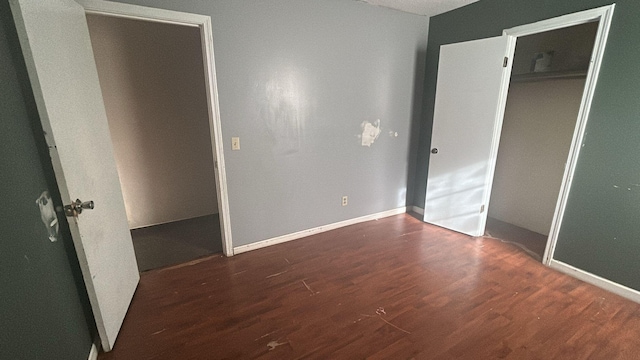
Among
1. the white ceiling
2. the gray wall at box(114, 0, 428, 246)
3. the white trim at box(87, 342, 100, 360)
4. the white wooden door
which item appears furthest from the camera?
the white ceiling

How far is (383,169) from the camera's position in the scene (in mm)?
3250

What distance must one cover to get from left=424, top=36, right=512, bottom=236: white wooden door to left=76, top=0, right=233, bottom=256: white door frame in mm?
2290

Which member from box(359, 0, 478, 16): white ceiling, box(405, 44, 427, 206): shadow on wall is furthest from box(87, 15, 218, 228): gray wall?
box(405, 44, 427, 206): shadow on wall

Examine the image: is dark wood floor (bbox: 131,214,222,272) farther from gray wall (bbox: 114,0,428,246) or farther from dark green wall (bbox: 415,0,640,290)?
dark green wall (bbox: 415,0,640,290)

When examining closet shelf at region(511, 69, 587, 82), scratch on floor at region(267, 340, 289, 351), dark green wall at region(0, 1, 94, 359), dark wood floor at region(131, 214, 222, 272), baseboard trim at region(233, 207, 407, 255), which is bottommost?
scratch on floor at region(267, 340, 289, 351)

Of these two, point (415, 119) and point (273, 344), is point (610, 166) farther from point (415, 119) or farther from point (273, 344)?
point (273, 344)

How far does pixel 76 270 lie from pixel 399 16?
11.3 feet

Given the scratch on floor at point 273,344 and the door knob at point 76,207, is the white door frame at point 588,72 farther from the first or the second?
the door knob at point 76,207

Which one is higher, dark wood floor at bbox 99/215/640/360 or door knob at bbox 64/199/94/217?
door knob at bbox 64/199/94/217

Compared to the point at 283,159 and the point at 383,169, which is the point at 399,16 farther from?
the point at 283,159

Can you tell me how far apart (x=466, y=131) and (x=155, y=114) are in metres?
3.42

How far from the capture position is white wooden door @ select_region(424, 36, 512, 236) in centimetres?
250

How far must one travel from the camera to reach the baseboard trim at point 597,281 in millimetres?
1932

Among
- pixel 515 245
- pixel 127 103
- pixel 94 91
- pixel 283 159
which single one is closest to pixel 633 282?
pixel 515 245
